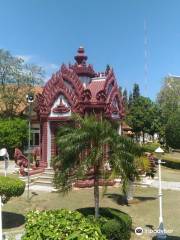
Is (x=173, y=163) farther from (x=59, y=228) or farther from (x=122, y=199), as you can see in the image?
(x=59, y=228)

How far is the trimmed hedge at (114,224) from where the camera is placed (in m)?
16.1

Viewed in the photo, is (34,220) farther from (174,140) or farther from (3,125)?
(174,140)

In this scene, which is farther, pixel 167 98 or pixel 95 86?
pixel 167 98

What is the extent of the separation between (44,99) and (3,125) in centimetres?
1497

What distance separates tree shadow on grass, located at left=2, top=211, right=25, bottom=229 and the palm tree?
394 cm

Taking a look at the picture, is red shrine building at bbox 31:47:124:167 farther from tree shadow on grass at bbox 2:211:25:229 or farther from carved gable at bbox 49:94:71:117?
tree shadow on grass at bbox 2:211:25:229

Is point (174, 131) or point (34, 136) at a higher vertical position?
point (174, 131)

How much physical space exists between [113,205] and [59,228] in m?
11.7

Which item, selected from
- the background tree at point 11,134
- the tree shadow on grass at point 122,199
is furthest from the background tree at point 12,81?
the tree shadow on grass at point 122,199

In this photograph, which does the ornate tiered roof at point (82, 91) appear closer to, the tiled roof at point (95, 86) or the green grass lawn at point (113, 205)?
the tiled roof at point (95, 86)

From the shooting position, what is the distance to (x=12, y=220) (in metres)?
20.3

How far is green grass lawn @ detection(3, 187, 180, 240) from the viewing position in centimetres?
2022

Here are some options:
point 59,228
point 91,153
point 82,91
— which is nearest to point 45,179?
point 82,91

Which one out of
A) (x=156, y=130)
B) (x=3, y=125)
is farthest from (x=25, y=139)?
(x=156, y=130)
